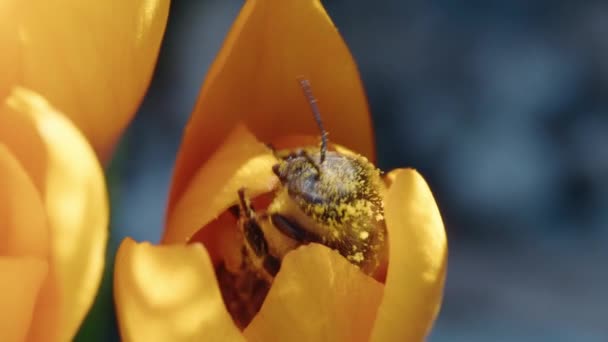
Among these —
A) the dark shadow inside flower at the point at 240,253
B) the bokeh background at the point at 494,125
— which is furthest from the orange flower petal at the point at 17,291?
the bokeh background at the point at 494,125

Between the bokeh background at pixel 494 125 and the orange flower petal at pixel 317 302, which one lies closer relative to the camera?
the orange flower petal at pixel 317 302

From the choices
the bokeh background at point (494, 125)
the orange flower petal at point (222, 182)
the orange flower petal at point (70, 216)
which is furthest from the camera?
the bokeh background at point (494, 125)

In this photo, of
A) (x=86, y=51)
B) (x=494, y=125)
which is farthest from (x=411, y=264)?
(x=494, y=125)

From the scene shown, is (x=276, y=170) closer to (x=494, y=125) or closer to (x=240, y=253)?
(x=240, y=253)

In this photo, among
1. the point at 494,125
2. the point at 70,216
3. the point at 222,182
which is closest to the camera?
the point at 70,216

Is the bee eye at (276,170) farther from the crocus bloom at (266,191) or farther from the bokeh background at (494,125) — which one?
the bokeh background at (494,125)
